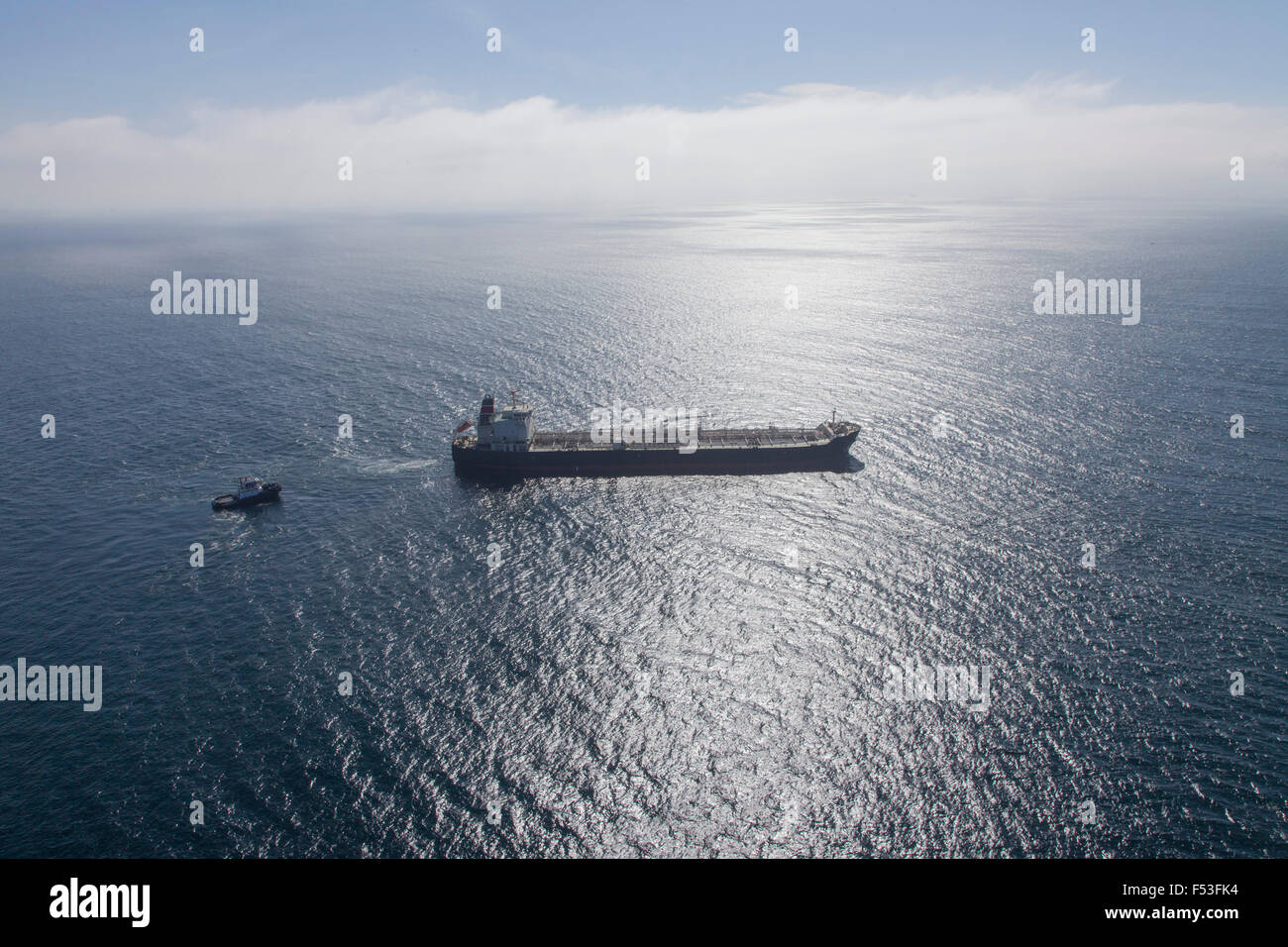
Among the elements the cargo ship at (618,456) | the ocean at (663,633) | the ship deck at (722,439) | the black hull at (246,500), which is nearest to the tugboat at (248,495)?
the black hull at (246,500)

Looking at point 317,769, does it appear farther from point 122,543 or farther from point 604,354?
point 604,354

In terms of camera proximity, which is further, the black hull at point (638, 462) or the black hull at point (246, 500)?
the black hull at point (638, 462)

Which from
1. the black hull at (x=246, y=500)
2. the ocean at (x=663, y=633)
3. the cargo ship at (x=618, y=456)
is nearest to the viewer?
the ocean at (x=663, y=633)

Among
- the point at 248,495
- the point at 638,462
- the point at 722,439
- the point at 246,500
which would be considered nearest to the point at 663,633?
the point at 638,462

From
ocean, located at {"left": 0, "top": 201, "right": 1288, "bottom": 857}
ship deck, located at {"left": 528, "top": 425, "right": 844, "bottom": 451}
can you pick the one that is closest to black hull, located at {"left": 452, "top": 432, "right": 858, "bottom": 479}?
ship deck, located at {"left": 528, "top": 425, "right": 844, "bottom": 451}

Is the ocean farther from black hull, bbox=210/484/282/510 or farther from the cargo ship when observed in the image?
the cargo ship

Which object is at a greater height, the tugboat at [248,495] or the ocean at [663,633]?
the tugboat at [248,495]

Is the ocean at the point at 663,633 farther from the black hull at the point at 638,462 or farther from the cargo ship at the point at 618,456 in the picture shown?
the cargo ship at the point at 618,456
